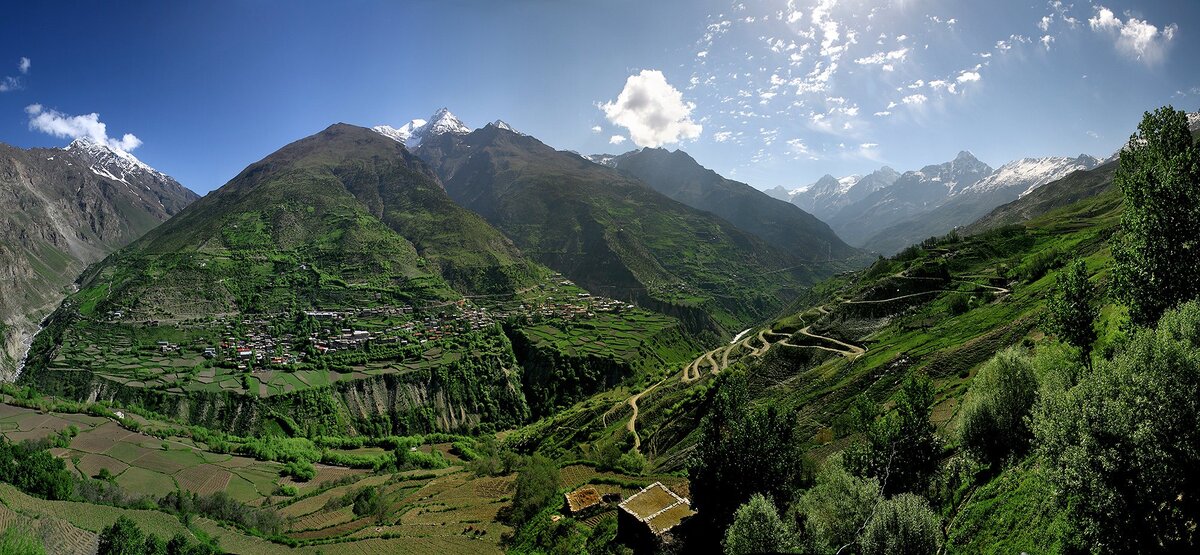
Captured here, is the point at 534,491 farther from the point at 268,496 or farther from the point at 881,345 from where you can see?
the point at 268,496

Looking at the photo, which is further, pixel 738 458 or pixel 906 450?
pixel 906 450

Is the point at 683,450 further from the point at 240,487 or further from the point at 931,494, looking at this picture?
the point at 240,487

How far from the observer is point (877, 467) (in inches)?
1149

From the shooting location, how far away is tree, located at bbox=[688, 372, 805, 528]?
1068 inches

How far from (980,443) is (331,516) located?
75109mm

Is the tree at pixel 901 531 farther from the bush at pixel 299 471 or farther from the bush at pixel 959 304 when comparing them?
the bush at pixel 299 471

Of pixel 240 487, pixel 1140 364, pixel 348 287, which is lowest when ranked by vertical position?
pixel 240 487

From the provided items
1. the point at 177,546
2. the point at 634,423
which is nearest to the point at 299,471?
the point at 177,546

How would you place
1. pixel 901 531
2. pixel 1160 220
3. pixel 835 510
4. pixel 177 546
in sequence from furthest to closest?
pixel 177 546
pixel 835 510
pixel 1160 220
pixel 901 531

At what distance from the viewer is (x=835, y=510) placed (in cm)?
2473

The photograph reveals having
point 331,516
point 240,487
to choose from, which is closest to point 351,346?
point 240,487

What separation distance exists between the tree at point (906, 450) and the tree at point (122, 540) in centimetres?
6212

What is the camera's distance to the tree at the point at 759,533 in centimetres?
2214

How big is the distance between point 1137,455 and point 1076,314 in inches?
805
